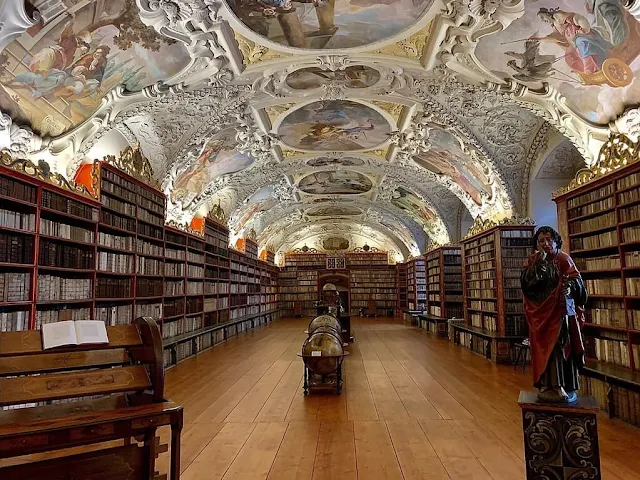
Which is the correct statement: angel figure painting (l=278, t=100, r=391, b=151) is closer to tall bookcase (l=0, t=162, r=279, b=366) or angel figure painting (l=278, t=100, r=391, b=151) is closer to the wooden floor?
tall bookcase (l=0, t=162, r=279, b=366)

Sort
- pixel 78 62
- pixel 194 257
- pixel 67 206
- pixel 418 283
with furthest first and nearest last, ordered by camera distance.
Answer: pixel 418 283, pixel 194 257, pixel 67 206, pixel 78 62

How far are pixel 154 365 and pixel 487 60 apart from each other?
7103mm

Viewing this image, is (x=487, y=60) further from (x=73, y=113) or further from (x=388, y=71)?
(x=73, y=113)

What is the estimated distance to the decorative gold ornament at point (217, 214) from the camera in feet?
50.4

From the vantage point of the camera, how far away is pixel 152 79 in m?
7.91

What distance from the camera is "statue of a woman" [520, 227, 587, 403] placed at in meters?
3.83

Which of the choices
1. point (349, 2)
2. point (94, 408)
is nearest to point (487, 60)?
point (349, 2)

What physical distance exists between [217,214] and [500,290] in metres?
9.44

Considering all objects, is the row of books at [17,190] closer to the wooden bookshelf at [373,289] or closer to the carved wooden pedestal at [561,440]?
the carved wooden pedestal at [561,440]

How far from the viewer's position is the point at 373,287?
99.9 ft

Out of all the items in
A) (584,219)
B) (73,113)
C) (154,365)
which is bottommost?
(154,365)

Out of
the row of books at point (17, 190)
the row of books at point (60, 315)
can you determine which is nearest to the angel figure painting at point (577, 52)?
the row of books at point (17, 190)

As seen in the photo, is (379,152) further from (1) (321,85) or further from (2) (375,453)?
(2) (375,453)

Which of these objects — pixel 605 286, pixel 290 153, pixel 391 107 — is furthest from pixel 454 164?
pixel 605 286
